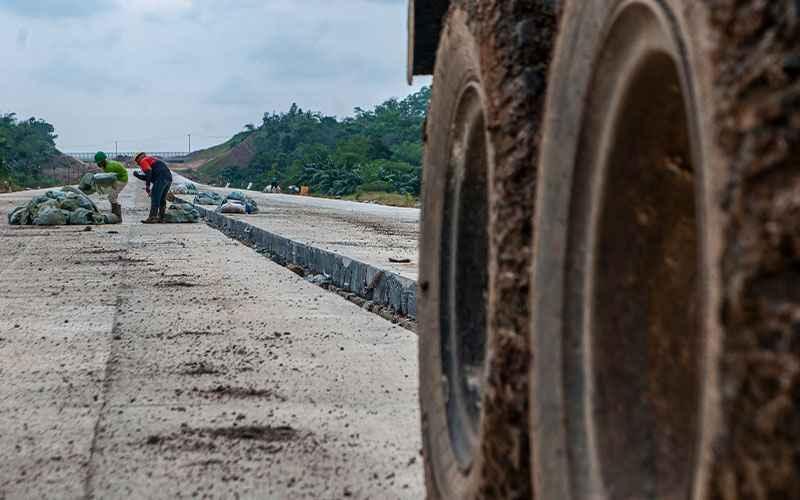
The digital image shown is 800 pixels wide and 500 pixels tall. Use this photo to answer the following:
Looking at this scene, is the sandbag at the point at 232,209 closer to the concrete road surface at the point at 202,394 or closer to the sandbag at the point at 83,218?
the sandbag at the point at 83,218

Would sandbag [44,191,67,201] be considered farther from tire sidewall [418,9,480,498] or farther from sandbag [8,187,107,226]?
tire sidewall [418,9,480,498]

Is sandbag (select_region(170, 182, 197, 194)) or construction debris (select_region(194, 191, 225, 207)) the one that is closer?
Result: construction debris (select_region(194, 191, 225, 207))

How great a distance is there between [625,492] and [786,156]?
0.74 meters

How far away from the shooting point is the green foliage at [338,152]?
5472 cm

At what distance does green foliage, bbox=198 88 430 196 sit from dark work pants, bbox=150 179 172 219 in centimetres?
2018

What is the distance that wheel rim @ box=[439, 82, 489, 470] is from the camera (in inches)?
101

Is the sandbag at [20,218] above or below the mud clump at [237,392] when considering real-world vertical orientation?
below

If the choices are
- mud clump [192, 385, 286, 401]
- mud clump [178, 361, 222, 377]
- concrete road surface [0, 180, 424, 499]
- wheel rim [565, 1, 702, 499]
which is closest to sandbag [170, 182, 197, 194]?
concrete road surface [0, 180, 424, 499]

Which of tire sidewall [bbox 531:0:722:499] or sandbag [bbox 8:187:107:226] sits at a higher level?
tire sidewall [bbox 531:0:722:499]

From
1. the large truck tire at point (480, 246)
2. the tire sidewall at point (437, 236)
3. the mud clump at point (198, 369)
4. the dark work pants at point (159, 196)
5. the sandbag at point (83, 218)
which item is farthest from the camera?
the dark work pants at point (159, 196)

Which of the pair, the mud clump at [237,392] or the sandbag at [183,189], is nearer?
the mud clump at [237,392]

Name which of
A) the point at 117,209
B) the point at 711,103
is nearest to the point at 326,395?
the point at 711,103

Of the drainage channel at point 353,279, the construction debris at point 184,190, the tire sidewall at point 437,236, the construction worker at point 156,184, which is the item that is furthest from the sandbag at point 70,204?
the tire sidewall at point 437,236

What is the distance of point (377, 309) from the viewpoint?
8.80m
